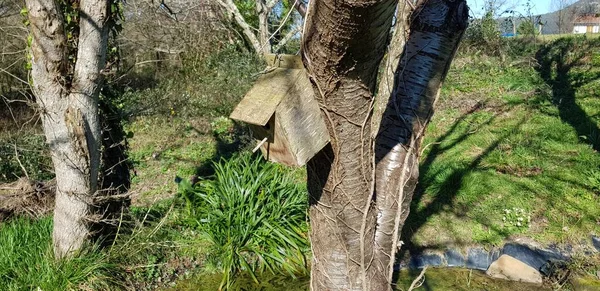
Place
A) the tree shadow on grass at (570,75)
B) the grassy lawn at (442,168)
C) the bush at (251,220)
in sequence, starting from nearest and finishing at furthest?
1. the grassy lawn at (442,168)
2. the bush at (251,220)
3. the tree shadow on grass at (570,75)

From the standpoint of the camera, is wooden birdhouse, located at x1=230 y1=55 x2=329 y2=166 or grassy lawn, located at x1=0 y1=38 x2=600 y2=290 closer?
wooden birdhouse, located at x1=230 y1=55 x2=329 y2=166

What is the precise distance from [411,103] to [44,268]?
3350 mm

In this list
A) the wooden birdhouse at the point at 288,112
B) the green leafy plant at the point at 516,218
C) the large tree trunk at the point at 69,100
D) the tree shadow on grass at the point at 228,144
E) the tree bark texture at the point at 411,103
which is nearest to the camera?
the wooden birdhouse at the point at 288,112

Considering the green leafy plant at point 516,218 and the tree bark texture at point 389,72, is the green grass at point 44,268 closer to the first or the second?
the tree bark texture at point 389,72

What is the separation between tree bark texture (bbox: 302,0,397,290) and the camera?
1.52 metres

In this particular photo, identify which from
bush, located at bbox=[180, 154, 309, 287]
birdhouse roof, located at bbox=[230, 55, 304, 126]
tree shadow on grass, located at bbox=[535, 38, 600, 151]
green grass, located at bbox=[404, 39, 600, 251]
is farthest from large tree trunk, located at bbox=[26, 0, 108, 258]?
tree shadow on grass, located at bbox=[535, 38, 600, 151]

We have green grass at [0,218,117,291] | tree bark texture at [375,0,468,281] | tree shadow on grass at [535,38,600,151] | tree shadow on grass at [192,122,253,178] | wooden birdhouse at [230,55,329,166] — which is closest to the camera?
wooden birdhouse at [230,55,329,166]

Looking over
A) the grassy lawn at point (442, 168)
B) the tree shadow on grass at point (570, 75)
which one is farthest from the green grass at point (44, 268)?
the tree shadow on grass at point (570, 75)

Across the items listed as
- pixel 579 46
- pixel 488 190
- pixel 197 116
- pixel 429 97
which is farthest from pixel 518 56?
pixel 429 97

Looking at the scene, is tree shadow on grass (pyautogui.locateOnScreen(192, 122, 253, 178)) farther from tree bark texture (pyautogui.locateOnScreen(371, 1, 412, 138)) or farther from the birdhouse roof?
the birdhouse roof

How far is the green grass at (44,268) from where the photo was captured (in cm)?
373

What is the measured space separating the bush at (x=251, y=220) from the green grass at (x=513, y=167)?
134cm

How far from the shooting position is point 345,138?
6.66 feet

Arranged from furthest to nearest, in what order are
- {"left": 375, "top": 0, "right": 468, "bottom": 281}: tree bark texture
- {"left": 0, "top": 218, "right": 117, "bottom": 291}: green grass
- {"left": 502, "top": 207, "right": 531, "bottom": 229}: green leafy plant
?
1. {"left": 502, "top": 207, "right": 531, "bottom": 229}: green leafy plant
2. {"left": 0, "top": 218, "right": 117, "bottom": 291}: green grass
3. {"left": 375, "top": 0, "right": 468, "bottom": 281}: tree bark texture
